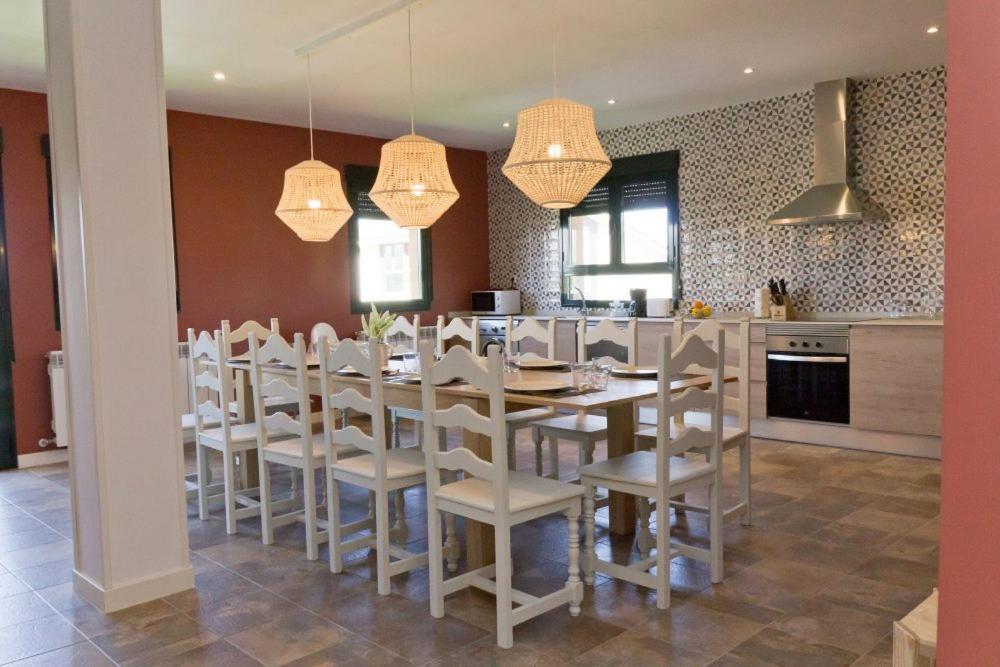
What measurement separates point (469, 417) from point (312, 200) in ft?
7.57

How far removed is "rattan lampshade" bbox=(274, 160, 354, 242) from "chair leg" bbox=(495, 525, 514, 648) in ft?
8.21

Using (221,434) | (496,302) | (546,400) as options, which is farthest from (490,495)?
(496,302)

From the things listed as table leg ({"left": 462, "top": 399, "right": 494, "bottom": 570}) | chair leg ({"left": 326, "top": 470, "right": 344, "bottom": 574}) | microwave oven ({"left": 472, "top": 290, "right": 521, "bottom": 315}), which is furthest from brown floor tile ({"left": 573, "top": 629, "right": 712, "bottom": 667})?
microwave oven ({"left": 472, "top": 290, "right": 521, "bottom": 315})

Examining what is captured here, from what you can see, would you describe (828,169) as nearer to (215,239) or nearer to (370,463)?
(370,463)

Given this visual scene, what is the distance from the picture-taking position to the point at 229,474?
12.2 ft

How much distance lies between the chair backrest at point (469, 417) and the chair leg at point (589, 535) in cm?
43

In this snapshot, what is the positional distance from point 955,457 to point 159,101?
281cm

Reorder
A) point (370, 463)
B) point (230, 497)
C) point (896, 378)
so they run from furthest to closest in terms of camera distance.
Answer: point (896, 378)
point (230, 497)
point (370, 463)

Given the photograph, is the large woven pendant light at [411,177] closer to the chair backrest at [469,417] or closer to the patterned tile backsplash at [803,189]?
the chair backrest at [469,417]

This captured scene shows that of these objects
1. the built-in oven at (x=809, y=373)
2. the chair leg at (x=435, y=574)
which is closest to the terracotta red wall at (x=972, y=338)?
the chair leg at (x=435, y=574)

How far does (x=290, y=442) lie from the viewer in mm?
3621

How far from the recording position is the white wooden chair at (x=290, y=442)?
332cm

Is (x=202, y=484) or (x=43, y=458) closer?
(x=202, y=484)

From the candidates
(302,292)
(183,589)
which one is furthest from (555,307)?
(183,589)
